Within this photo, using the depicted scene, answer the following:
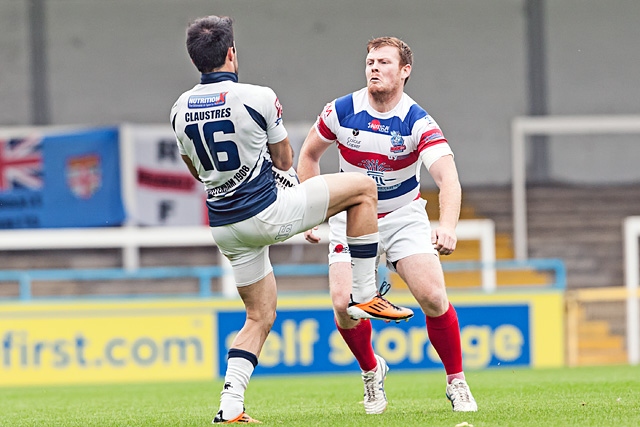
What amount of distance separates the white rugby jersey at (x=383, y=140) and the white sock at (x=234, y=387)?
1.30 metres

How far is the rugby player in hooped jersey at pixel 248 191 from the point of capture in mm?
6148

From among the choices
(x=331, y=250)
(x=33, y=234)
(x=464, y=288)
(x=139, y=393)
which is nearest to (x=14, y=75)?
(x=33, y=234)

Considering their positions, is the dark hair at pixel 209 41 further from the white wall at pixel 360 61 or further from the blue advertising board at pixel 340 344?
the white wall at pixel 360 61

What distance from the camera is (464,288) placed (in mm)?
14609

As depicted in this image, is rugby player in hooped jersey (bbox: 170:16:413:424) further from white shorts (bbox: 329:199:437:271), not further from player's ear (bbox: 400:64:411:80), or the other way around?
player's ear (bbox: 400:64:411:80)

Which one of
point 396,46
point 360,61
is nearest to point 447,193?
point 396,46

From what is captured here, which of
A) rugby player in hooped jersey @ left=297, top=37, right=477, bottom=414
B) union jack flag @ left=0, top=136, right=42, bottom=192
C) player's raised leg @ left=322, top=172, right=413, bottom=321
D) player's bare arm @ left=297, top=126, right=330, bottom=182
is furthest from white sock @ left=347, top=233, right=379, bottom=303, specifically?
union jack flag @ left=0, top=136, right=42, bottom=192

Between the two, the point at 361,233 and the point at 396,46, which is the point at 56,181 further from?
the point at 361,233

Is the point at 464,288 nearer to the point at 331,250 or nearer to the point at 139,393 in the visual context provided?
the point at 139,393

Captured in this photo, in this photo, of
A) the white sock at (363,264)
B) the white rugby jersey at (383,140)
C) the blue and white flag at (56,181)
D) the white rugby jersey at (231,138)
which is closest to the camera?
the white rugby jersey at (231,138)

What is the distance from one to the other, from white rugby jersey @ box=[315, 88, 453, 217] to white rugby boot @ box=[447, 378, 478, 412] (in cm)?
104

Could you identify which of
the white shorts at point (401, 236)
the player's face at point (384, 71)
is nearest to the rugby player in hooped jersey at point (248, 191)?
the white shorts at point (401, 236)

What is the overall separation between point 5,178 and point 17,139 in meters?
0.62

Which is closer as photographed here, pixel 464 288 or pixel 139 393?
pixel 139 393
